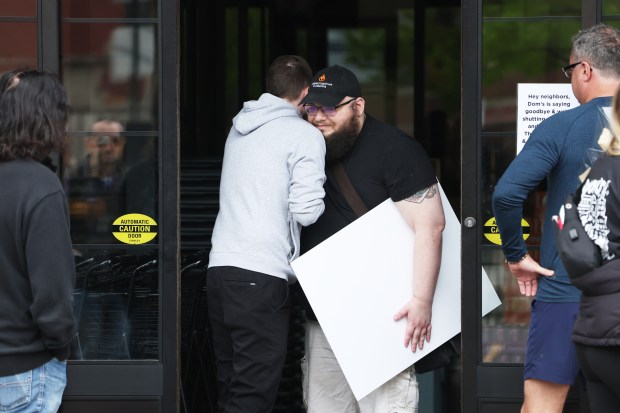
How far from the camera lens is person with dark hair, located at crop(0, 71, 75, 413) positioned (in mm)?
3342

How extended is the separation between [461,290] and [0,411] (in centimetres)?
238

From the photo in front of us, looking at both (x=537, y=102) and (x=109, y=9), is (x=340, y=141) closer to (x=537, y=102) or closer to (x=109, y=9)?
(x=537, y=102)

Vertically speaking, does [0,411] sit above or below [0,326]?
below

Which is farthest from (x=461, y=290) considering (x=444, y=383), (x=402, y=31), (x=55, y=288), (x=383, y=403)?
(x=402, y=31)

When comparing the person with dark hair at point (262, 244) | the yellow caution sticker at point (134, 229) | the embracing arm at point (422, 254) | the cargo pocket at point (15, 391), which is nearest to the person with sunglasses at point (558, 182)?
the embracing arm at point (422, 254)

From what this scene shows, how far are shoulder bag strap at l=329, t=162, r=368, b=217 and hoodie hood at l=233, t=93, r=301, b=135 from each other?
0.31m

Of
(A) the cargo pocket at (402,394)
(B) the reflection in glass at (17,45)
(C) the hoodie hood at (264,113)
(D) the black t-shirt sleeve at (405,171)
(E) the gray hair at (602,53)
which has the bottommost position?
(A) the cargo pocket at (402,394)

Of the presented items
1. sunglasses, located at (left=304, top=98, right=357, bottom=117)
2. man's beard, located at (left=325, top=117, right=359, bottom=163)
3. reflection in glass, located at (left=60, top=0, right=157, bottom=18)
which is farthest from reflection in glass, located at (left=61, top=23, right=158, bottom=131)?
man's beard, located at (left=325, top=117, right=359, bottom=163)

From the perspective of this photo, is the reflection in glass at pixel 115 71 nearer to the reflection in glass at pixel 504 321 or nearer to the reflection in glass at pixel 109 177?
the reflection in glass at pixel 109 177

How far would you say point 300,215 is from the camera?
15.2ft

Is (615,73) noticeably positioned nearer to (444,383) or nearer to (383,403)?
(383,403)

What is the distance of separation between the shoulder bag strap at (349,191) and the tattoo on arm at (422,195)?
8.4 inches

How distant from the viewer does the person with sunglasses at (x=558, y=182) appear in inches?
167

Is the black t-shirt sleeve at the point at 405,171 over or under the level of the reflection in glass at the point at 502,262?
over
